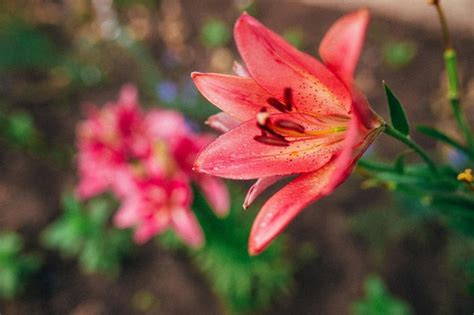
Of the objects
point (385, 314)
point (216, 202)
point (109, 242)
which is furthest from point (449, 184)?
point (109, 242)

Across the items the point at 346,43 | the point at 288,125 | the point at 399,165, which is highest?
Result: the point at 346,43

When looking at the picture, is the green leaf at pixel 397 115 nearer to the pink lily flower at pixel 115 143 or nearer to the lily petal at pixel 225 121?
the lily petal at pixel 225 121

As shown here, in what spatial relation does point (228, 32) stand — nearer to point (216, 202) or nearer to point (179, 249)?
point (179, 249)

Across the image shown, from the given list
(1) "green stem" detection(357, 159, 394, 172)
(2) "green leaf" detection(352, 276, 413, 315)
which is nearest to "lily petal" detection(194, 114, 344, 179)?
(1) "green stem" detection(357, 159, 394, 172)

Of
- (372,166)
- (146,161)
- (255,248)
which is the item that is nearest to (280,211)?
(255,248)

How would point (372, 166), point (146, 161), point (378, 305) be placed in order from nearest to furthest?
point (372, 166), point (146, 161), point (378, 305)

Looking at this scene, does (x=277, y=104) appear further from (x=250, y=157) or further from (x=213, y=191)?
(x=213, y=191)

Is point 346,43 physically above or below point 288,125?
above

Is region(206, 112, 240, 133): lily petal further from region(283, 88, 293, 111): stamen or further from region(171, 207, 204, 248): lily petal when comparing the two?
region(171, 207, 204, 248): lily petal
